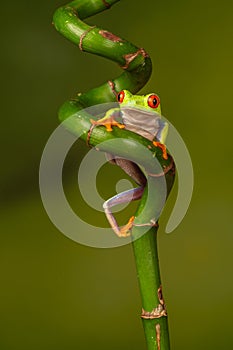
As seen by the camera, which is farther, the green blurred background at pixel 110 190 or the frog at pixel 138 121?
the green blurred background at pixel 110 190

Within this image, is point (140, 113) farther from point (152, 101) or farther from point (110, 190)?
point (110, 190)

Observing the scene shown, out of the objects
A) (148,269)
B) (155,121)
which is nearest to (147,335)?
(148,269)

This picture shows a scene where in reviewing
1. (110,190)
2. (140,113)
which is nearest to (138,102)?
(140,113)

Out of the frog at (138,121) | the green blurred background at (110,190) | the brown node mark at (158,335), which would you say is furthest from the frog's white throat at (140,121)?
the green blurred background at (110,190)

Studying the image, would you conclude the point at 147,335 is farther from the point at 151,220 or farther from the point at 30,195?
the point at 30,195

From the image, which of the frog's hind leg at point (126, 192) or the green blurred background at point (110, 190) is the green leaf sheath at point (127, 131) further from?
the green blurred background at point (110, 190)

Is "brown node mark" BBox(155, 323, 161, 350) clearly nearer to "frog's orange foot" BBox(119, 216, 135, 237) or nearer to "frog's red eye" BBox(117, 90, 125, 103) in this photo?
"frog's orange foot" BBox(119, 216, 135, 237)

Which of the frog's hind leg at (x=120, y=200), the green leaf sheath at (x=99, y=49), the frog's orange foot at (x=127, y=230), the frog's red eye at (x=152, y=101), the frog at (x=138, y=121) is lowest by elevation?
the frog's orange foot at (x=127, y=230)
